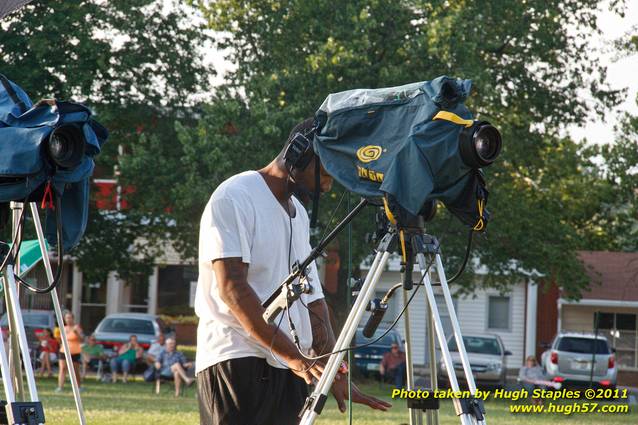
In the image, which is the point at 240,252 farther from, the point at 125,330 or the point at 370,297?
the point at 125,330

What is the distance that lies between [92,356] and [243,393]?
21.8 metres

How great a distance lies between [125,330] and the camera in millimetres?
29625

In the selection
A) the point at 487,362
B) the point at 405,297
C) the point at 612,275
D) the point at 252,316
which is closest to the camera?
the point at 405,297

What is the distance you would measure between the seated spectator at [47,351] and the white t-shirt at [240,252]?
21.4 metres

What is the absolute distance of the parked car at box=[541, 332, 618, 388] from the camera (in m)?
27.4

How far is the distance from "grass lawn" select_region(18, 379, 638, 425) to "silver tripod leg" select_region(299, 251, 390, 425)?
954 centimetres

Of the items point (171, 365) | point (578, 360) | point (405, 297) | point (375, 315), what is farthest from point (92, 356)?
point (375, 315)

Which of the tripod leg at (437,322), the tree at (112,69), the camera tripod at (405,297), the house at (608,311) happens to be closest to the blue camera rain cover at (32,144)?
the camera tripod at (405,297)

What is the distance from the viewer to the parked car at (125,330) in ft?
94.6

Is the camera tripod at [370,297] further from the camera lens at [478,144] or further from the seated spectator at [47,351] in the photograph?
the seated spectator at [47,351]

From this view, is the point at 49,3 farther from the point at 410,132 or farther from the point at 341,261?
the point at 410,132

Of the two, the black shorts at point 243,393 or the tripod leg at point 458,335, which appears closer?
the tripod leg at point 458,335

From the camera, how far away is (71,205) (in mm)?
5434

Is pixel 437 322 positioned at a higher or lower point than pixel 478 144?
lower
